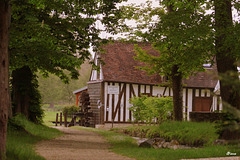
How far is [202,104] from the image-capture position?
1128 inches

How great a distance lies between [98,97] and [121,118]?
8.72 ft

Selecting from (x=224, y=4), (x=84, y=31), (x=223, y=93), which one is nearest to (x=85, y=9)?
(x=84, y=31)

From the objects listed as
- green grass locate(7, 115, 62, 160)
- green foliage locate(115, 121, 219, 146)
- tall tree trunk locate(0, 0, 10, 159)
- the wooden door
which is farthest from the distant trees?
the wooden door

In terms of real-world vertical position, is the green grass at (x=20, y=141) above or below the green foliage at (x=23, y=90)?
below

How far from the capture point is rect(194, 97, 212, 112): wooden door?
2844 cm

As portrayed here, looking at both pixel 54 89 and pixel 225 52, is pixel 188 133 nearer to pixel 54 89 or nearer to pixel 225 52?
pixel 225 52

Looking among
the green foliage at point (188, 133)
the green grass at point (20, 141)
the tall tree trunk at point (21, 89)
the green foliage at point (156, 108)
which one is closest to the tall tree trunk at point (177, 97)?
the green foliage at point (156, 108)

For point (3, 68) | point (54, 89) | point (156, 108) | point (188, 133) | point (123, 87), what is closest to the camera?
point (3, 68)

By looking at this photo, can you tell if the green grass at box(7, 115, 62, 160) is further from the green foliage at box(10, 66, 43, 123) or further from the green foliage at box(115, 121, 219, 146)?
the green foliage at box(115, 121, 219, 146)

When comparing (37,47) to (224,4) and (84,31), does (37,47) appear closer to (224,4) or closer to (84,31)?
(84,31)

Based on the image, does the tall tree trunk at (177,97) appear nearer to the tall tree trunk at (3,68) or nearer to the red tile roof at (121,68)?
the red tile roof at (121,68)

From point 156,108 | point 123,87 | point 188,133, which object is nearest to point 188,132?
point 188,133

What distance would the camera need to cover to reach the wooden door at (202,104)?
2844 centimetres

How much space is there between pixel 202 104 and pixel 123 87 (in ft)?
26.5
